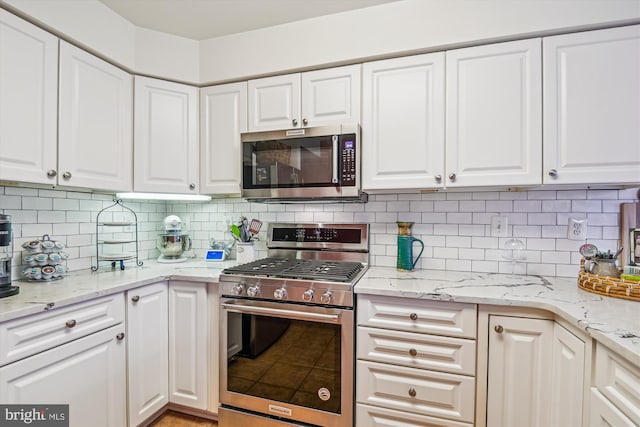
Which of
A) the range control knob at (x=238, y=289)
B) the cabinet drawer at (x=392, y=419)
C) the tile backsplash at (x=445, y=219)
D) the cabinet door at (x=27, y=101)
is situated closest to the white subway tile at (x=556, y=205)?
the tile backsplash at (x=445, y=219)

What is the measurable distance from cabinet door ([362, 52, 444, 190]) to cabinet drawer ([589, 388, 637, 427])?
3.45 ft

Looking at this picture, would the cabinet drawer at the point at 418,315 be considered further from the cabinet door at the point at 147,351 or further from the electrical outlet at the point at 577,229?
the cabinet door at the point at 147,351

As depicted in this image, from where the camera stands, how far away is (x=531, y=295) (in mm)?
1369

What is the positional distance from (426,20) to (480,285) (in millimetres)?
1448

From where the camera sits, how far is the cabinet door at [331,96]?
1.80 m

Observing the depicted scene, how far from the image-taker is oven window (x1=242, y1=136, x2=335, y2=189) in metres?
1.80

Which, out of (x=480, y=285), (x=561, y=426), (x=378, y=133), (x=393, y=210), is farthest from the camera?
(x=393, y=210)

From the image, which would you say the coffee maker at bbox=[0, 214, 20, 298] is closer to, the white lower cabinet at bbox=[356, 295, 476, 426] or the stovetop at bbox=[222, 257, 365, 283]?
the stovetop at bbox=[222, 257, 365, 283]

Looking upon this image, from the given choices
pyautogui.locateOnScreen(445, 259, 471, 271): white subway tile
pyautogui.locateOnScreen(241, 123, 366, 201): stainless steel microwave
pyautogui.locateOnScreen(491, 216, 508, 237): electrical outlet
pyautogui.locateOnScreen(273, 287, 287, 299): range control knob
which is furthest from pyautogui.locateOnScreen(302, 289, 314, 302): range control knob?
pyautogui.locateOnScreen(491, 216, 508, 237): electrical outlet

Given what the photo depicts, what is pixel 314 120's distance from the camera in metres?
1.87

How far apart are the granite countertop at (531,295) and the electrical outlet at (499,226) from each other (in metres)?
0.25

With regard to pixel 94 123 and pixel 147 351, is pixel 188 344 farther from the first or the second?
pixel 94 123

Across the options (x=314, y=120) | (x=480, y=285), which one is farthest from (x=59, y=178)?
(x=480, y=285)

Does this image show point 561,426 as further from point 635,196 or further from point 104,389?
point 104,389
